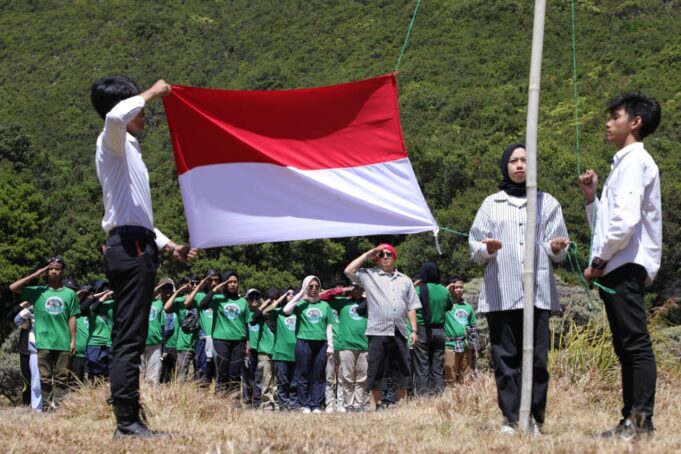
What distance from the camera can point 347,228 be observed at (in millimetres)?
7508

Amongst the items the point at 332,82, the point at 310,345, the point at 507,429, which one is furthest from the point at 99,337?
the point at 332,82

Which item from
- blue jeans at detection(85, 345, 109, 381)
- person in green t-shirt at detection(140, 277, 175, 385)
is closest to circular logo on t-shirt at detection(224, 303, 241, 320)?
person in green t-shirt at detection(140, 277, 175, 385)

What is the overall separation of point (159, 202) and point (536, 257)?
43.1 m

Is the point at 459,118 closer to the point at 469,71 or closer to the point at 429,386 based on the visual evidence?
the point at 469,71

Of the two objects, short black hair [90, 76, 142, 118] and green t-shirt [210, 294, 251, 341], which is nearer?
short black hair [90, 76, 142, 118]

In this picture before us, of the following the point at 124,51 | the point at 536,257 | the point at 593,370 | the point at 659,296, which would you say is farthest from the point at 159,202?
the point at 124,51

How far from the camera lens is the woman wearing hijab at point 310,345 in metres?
14.5

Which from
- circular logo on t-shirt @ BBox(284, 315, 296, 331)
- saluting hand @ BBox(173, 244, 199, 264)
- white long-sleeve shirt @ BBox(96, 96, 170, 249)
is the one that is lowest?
circular logo on t-shirt @ BBox(284, 315, 296, 331)

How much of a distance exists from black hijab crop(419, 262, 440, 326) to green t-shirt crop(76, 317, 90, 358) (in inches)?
192

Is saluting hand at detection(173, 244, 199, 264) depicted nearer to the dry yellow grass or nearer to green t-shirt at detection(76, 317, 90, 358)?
the dry yellow grass

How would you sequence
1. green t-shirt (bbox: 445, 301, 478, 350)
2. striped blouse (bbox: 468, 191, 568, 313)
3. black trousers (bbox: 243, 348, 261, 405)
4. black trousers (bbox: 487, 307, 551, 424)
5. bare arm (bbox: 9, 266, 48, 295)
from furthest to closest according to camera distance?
1. black trousers (bbox: 243, 348, 261, 405)
2. green t-shirt (bbox: 445, 301, 478, 350)
3. bare arm (bbox: 9, 266, 48, 295)
4. striped blouse (bbox: 468, 191, 568, 313)
5. black trousers (bbox: 487, 307, 551, 424)

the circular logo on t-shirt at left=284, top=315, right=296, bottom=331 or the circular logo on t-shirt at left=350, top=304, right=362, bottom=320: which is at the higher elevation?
the circular logo on t-shirt at left=350, top=304, right=362, bottom=320

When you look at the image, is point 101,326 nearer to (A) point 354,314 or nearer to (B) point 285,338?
(B) point 285,338

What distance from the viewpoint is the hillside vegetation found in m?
42.8
